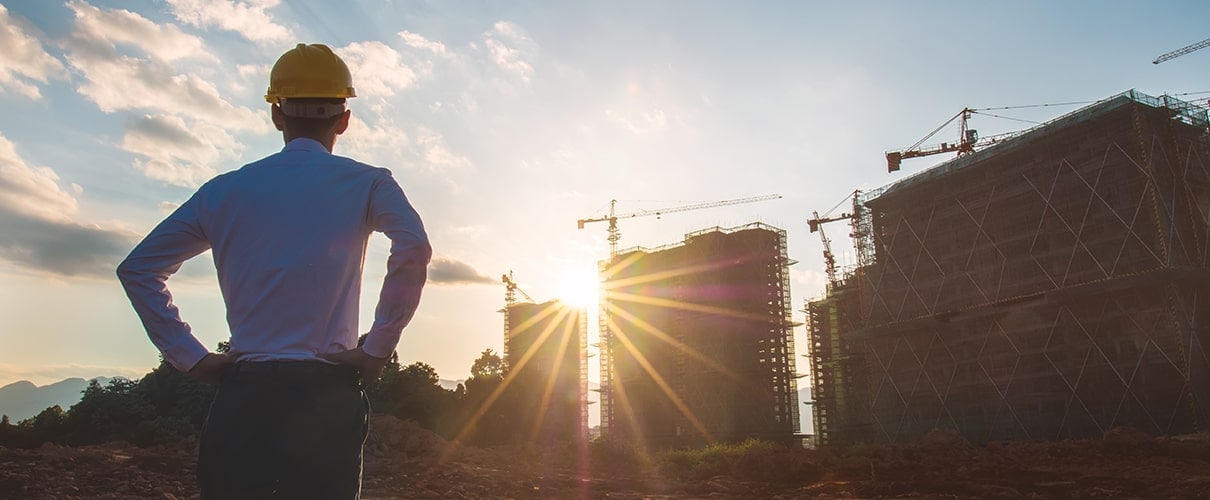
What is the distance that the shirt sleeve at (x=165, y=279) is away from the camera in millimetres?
1936

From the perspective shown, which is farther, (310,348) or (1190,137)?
(1190,137)

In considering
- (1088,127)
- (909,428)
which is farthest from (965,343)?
(1088,127)

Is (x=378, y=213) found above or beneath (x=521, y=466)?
above

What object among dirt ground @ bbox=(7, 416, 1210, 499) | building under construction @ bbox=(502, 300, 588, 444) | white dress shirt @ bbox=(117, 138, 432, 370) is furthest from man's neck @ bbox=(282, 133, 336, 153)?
building under construction @ bbox=(502, 300, 588, 444)

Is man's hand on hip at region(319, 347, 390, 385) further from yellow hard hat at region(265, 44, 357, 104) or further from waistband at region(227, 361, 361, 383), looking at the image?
yellow hard hat at region(265, 44, 357, 104)

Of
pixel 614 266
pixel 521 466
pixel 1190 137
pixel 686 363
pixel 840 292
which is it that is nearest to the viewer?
pixel 521 466

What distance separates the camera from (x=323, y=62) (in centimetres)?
219

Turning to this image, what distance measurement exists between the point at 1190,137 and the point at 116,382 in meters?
47.6

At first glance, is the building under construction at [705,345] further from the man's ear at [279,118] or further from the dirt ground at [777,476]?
the man's ear at [279,118]

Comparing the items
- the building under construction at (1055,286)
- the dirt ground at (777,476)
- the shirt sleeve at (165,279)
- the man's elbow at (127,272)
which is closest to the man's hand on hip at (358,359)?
the shirt sleeve at (165,279)

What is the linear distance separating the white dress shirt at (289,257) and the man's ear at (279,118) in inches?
7.8

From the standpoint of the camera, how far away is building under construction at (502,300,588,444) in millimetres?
85125

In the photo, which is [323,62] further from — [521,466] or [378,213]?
[521,466]

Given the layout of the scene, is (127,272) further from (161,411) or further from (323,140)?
(161,411)
